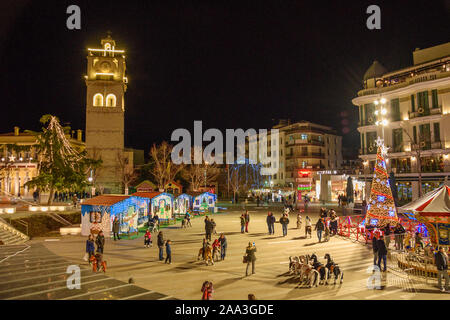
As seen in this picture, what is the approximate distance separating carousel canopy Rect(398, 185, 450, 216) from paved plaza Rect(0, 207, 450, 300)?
266cm

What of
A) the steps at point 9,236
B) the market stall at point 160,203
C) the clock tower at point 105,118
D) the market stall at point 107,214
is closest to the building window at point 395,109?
the market stall at point 160,203

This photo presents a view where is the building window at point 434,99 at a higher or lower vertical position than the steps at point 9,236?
higher

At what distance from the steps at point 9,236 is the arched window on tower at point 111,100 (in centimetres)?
3033

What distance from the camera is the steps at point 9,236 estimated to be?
60.1ft

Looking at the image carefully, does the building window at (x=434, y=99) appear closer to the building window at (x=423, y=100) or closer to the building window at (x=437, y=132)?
the building window at (x=423, y=100)

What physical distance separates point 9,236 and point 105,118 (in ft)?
101

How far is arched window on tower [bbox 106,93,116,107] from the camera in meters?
47.8

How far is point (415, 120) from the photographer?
35.4 meters

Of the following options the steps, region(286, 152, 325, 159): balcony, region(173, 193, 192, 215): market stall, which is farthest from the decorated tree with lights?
region(286, 152, 325, 159): balcony

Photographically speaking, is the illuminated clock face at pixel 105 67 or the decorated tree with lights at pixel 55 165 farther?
the illuminated clock face at pixel 105 67

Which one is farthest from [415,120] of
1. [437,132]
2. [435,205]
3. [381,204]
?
[435,205]

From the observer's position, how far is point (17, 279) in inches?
437
